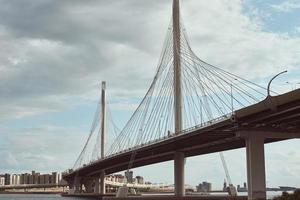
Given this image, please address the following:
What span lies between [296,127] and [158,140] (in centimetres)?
2297

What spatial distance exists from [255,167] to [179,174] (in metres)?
30.0

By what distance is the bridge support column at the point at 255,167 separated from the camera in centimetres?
6141

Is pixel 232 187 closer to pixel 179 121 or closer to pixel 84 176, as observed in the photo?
pixel 179 121

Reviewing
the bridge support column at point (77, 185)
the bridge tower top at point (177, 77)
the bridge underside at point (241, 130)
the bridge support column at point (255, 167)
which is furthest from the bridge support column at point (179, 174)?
the bridge support column at point (77, 185)

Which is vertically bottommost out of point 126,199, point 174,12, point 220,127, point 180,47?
point 126,199

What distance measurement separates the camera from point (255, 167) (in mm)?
62062

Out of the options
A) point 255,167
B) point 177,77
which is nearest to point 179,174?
point 177,77

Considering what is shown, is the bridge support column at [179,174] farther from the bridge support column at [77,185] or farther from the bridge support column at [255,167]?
the bridge support column at [77,185]

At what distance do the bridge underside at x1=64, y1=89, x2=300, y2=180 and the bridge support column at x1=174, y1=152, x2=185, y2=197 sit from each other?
4.73 feet

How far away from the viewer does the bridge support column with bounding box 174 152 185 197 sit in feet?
296

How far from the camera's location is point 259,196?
60.8m

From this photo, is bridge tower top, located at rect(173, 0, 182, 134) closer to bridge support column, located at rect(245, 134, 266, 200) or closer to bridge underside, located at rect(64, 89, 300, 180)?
bridge underside, located at rect(64, 89, 300, 180)

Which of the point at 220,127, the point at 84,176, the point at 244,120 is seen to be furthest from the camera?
the point at 84,176

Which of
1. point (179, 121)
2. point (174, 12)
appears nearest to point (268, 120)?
point (179, 121)
